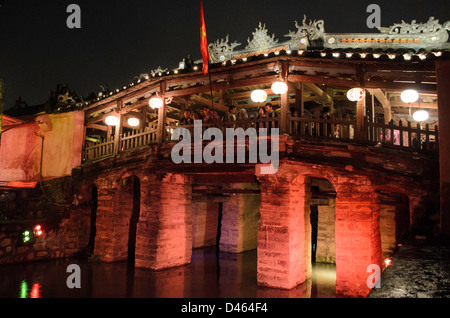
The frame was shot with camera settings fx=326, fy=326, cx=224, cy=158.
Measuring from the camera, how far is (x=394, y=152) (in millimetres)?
9625

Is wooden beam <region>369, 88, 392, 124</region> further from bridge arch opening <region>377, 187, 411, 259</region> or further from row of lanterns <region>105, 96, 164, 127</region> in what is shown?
row of lanterns <region>105, 96, 164, 127</region>

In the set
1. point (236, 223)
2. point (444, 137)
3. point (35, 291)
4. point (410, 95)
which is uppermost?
point (410, 95)

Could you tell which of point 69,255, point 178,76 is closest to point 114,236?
point 69,255

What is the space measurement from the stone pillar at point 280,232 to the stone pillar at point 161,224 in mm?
4261

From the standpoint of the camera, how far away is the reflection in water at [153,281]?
10414mm

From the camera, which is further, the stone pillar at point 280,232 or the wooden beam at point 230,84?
the wooden beam at point 230,84

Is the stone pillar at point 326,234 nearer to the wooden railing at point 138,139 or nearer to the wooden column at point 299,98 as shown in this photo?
the wooden column at point 299,98

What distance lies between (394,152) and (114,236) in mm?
11995

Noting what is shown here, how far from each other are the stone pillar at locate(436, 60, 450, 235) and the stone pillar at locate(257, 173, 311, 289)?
3958 millimetres

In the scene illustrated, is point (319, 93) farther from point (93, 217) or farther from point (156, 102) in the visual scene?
point (93, 217)

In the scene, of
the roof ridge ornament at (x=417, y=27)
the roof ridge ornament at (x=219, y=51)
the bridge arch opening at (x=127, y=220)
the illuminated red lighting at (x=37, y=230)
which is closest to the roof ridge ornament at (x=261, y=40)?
the roof ridge ornament at (x=219, y=51)

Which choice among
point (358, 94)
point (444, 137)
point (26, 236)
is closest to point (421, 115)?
point (358, 94)

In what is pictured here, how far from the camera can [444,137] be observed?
8.62 metres

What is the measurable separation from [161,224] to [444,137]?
389 inches
